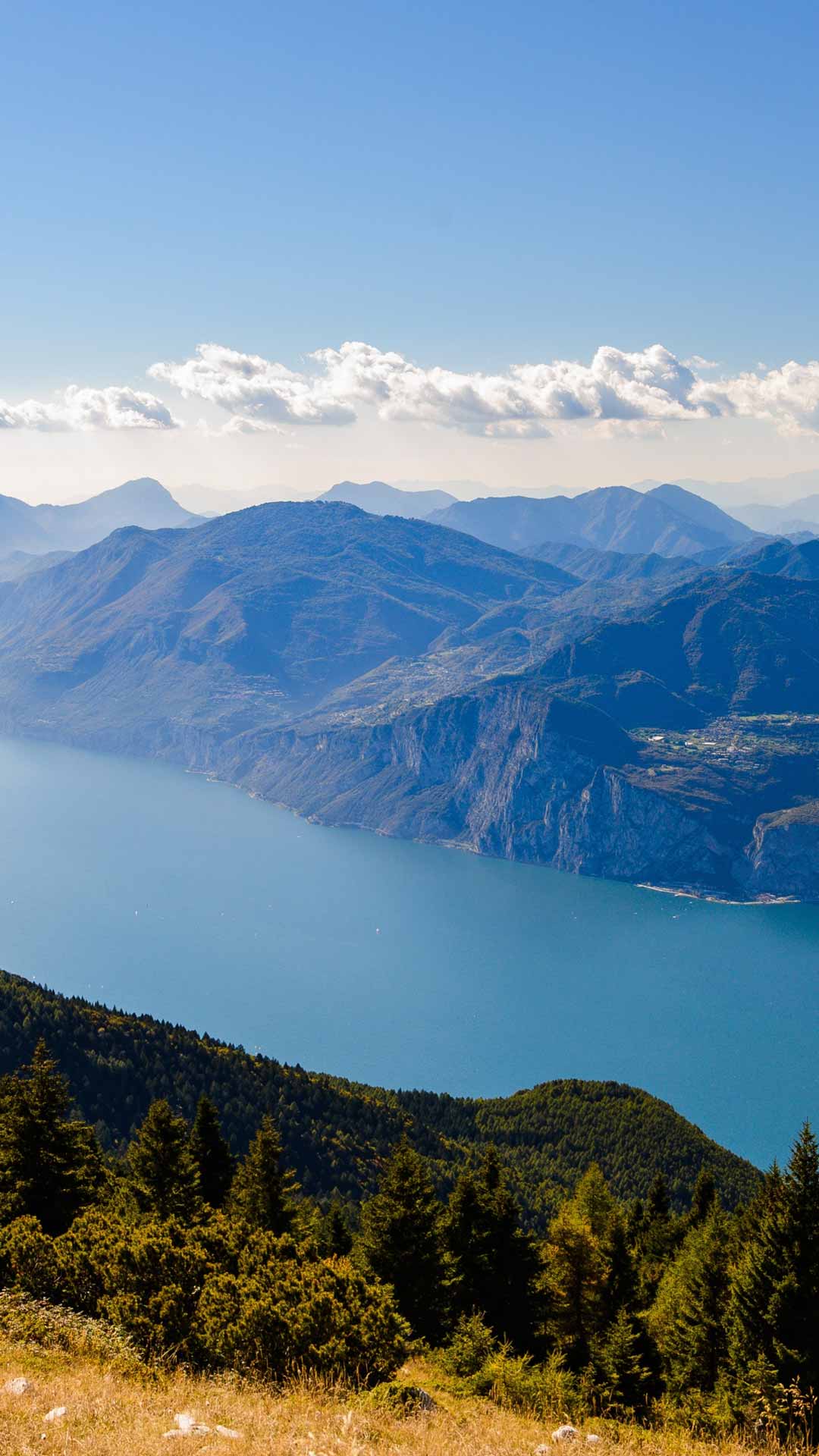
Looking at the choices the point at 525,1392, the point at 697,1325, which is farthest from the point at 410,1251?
the point at 697,1325

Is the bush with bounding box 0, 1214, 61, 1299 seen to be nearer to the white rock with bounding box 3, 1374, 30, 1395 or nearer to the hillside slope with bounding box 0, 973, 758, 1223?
the white rock with bounding box 3, 1374, 30, 1395

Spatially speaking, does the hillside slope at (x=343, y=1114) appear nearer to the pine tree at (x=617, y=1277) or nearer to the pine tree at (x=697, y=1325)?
the pine tree at (x=697, y=1325)

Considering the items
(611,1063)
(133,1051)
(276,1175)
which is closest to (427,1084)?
(611,1063)

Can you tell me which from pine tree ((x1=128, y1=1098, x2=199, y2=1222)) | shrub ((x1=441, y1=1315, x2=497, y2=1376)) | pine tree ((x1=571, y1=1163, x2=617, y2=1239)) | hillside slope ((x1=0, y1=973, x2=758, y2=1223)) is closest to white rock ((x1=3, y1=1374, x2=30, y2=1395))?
shrub ((x1=441, y1=1315, x2=497, y2=1376))

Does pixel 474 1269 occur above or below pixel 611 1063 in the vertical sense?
above

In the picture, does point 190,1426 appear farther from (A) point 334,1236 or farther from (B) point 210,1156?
(A) point 334,1236

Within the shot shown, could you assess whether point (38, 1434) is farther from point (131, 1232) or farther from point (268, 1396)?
point (131, 1232)

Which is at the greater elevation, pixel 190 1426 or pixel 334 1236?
pixel 190 1426
